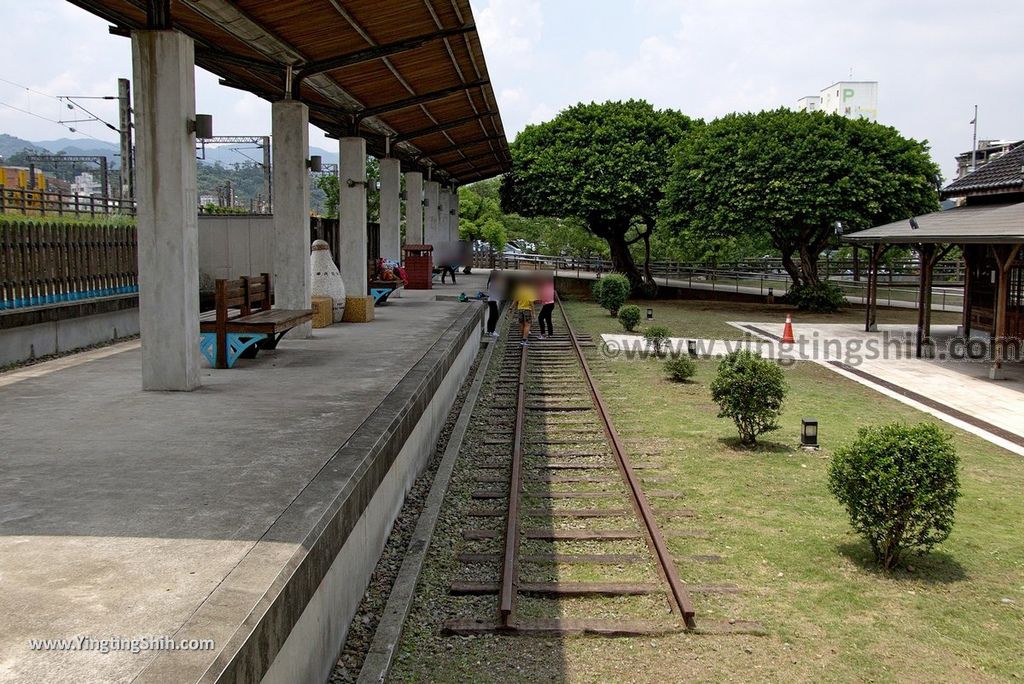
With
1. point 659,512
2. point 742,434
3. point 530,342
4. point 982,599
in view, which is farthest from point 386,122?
point 982,599

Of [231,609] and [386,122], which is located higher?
[386,122]

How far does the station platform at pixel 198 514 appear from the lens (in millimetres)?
3727

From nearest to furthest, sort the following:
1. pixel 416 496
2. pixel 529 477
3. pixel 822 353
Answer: pixel 416 496 < pixel 529 477 < pixel 822 353

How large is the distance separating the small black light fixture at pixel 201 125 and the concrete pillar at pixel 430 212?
81.6 feet

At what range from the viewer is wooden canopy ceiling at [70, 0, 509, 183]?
35.2 feet

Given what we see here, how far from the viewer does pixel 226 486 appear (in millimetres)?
5906

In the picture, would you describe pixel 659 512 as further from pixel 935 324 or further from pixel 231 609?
pixel 935 324

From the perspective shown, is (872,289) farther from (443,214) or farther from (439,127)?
(443,214)

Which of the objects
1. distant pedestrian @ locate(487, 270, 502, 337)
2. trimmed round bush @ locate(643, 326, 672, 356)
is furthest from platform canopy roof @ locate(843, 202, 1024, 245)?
distant pedestrian @ locate(487, 270, 502, 337)

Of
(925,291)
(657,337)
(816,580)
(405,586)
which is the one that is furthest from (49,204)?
(816,580)

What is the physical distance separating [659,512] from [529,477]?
5.65 ft

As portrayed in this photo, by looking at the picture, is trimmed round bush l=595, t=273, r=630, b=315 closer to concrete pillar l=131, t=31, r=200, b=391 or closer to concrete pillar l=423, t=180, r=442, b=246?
concrete pillar l=423, t=180, r=442, b=246

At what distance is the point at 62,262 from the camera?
48.7 ft

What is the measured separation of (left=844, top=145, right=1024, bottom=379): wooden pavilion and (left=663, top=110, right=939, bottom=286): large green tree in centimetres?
599
